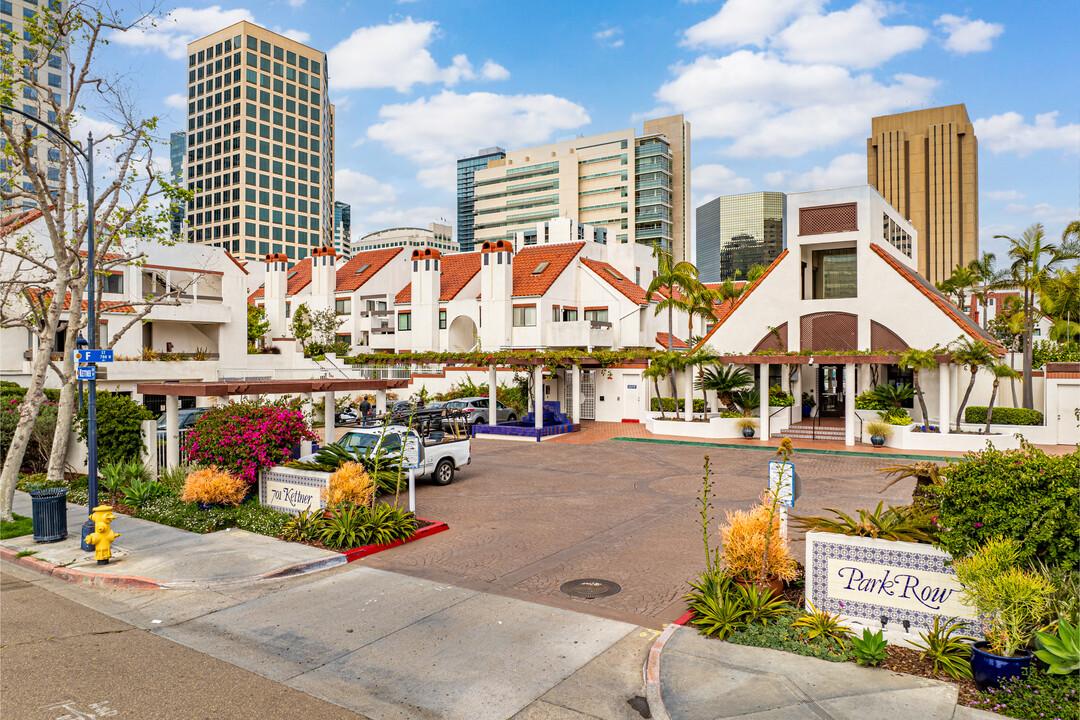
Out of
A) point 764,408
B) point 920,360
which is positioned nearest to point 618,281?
point 764,408

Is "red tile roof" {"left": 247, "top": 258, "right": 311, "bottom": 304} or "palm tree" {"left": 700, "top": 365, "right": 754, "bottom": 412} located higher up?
"red tile roof" {"left": 247, "top": 258, "right": 311, "bottom": 304}

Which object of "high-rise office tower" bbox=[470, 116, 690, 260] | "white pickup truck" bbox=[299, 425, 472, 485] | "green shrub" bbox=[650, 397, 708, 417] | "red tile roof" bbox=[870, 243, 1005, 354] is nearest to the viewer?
"white pickup truck" bbox=[299, 425, 472, 485]

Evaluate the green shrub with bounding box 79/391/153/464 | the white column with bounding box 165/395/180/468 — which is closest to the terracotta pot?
the white column with bounding box 165/395/180/468

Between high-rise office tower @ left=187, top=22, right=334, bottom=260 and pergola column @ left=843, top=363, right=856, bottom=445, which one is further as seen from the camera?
high-rise office tower @ left=187, top=22, right=334, bottom=260

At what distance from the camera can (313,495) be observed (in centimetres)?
1403

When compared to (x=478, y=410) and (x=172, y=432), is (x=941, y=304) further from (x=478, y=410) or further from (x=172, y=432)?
(x=172, y=432)

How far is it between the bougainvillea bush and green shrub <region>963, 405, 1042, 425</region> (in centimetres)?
2628

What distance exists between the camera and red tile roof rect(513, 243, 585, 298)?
44.6m

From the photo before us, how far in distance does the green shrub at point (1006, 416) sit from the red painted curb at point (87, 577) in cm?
2925

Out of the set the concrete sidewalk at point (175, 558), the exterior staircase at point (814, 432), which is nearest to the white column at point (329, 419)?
the concrete sidewalk at point (175, 558)

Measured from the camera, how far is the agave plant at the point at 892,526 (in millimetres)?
8148

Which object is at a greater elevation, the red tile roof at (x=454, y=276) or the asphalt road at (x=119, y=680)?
the red tile roof at (x=454, y=276)

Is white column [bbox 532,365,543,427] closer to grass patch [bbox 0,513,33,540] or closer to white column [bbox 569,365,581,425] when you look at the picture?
white column [bbox 569,365,581,425]

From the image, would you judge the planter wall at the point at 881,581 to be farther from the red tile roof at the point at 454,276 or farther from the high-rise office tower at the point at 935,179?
the high-rise office tower at the point at 935,179
